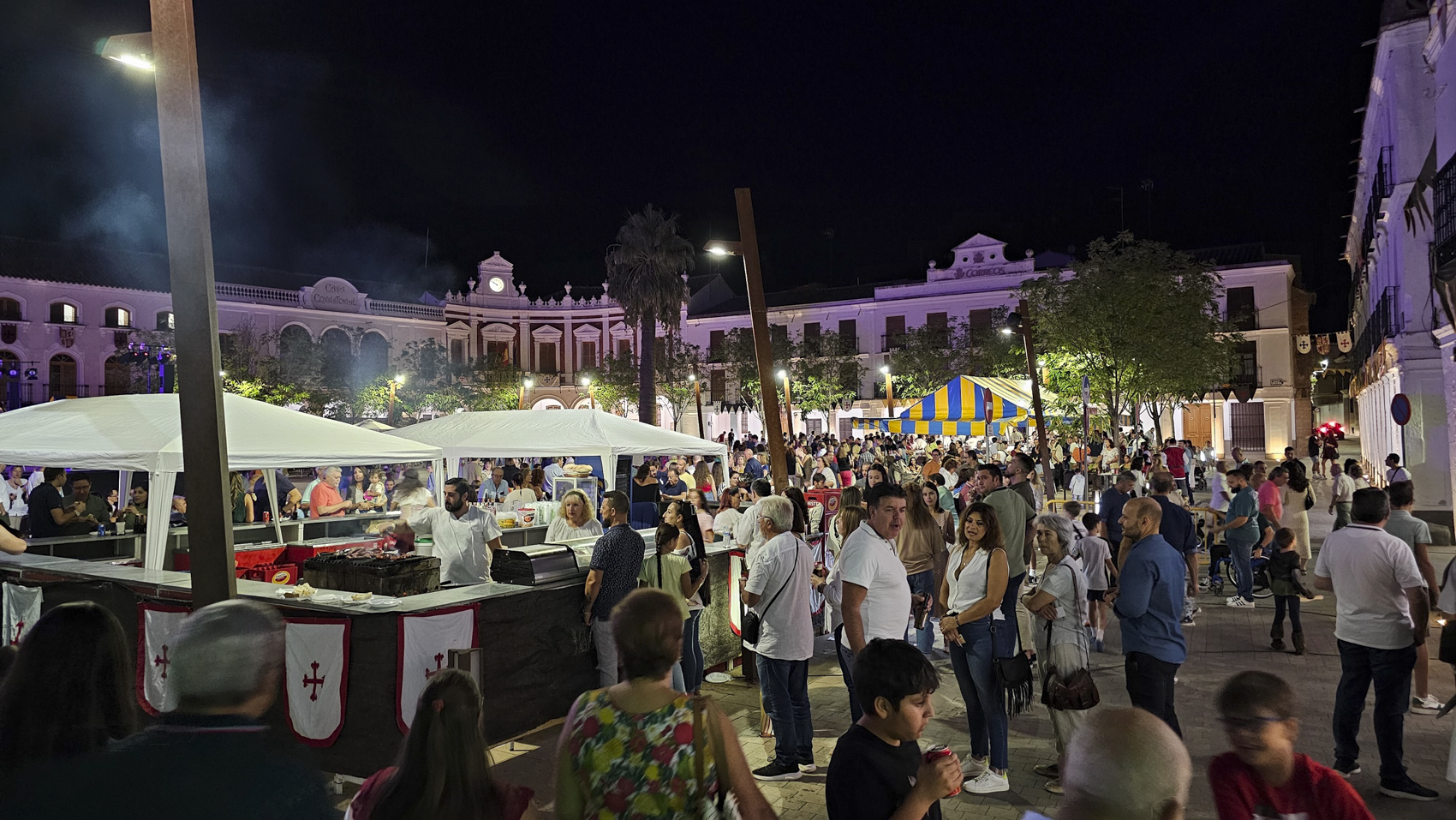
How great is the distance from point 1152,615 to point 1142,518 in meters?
0.51

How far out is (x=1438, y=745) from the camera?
553cm

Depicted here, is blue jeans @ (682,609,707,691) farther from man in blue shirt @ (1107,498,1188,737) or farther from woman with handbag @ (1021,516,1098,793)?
man in blue shirt @ (1107,498,1188,737)

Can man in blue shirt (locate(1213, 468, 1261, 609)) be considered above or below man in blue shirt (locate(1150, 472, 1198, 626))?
below

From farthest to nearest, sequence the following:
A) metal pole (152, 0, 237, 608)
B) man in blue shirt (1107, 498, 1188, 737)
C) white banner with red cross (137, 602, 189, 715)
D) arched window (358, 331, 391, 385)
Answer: arched window (358, 331, 391, 385)
white banner with red cross (137, 602, 189, 715)
man in blue shirt (1107, 498, 1188, 737)
metal pole (152, 0, 237, 608)

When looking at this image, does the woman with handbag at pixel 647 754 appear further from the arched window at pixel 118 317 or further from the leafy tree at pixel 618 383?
the arched window at pixel 118 317

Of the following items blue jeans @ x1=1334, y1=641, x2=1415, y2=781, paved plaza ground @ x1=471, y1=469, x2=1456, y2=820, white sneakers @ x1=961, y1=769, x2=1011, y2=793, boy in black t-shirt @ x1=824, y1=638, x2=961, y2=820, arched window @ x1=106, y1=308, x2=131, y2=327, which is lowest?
paved plaza ground @ x1=471, y1=469, x2=1456, y2=820

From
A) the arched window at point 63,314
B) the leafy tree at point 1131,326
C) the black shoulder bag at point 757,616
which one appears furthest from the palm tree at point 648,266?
the black shoulder bag at point 757,616

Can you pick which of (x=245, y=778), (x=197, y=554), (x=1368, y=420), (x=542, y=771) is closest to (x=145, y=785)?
(x=245, y=778)

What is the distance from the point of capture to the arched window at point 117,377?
132 ft

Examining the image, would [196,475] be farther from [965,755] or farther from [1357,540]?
[1357,540]

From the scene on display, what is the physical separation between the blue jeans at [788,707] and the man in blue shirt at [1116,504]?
5287 millimetres

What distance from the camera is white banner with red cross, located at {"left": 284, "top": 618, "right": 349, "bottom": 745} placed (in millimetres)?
5309

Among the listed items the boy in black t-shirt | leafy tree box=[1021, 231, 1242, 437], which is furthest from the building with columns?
the boy in black t-shirt

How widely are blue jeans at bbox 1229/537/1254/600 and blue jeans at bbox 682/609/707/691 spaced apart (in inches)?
280
